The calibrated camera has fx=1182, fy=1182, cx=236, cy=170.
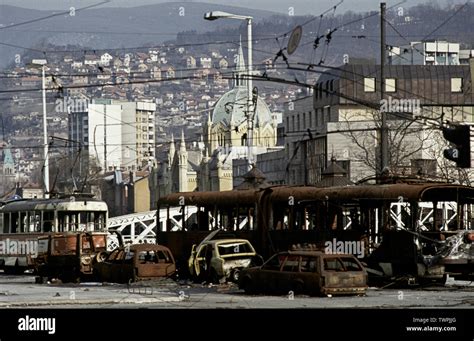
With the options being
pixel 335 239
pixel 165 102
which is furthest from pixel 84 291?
pixel 165 102

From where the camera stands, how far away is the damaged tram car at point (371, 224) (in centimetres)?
3222

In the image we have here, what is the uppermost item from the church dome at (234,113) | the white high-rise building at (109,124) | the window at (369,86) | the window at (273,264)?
the window at (369,86)

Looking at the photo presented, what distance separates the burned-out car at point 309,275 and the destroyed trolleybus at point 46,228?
13.7 metres

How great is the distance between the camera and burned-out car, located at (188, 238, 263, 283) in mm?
36688

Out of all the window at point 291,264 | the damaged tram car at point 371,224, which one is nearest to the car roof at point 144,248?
the damaged tram car at point 371,224

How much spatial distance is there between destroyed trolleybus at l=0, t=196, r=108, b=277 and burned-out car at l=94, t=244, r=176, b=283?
14.2ft

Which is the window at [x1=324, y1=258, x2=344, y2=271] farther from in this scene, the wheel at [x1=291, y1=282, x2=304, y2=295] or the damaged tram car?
the damaged tram car

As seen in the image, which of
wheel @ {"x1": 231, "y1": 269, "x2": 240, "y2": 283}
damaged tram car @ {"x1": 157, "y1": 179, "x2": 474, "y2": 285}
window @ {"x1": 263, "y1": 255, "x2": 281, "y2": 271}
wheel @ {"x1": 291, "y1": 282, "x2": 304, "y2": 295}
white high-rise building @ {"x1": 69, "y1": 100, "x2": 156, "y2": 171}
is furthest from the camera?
white high-rise building @ {"x1": 69, "y1": 100, "x2": 156, "y2": 171}

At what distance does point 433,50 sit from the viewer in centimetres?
6844

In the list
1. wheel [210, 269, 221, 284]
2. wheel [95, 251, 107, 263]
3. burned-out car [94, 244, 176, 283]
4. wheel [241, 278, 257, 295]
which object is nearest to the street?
wheel [241, 278, 257, 295]

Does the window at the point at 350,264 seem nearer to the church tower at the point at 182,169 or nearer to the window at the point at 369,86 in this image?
the window at the point at 369,86

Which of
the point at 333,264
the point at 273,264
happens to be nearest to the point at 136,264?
the point at 273,264
